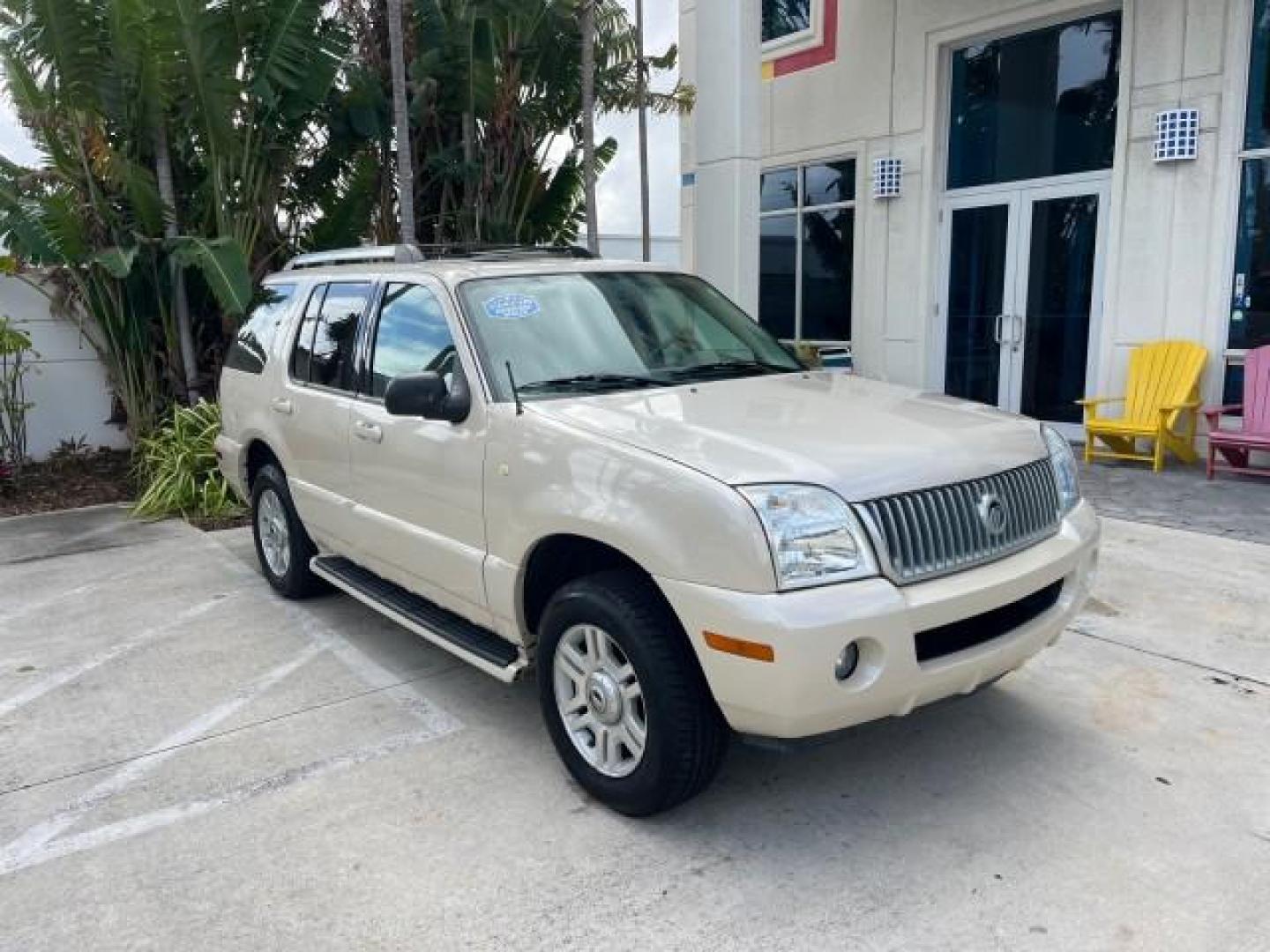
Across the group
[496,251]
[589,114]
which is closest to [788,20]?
[589,114]

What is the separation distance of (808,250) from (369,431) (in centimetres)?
944

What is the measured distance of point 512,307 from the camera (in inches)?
163

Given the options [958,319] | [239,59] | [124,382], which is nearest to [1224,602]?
[958,319]

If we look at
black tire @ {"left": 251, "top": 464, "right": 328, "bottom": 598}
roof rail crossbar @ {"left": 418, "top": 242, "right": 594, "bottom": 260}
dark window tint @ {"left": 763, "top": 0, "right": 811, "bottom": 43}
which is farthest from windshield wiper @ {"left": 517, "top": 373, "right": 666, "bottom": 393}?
dark window tint @ {"left": 763, "top": 0, "right": 811, "bottom": 43}

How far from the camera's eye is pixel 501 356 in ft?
12.9

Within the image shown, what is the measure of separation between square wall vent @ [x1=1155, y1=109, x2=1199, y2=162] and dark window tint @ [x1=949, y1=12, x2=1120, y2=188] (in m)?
0.68

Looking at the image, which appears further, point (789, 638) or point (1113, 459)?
point (1113, 459)

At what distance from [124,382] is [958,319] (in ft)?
28.2

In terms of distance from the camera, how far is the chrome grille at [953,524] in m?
2.99

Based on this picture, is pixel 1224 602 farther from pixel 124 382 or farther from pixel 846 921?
pixel 124 382

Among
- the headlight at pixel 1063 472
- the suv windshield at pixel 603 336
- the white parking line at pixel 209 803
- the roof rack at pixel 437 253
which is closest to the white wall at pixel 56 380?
the roof rack at pixel 437 253

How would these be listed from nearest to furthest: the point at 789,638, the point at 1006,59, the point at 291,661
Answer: the point at 789,638, the point at 291,661, the point at 1006,59

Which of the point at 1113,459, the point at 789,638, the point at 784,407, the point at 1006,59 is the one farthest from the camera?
the point at 1006,59

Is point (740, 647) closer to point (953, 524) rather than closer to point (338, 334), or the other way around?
point (953, 524)
